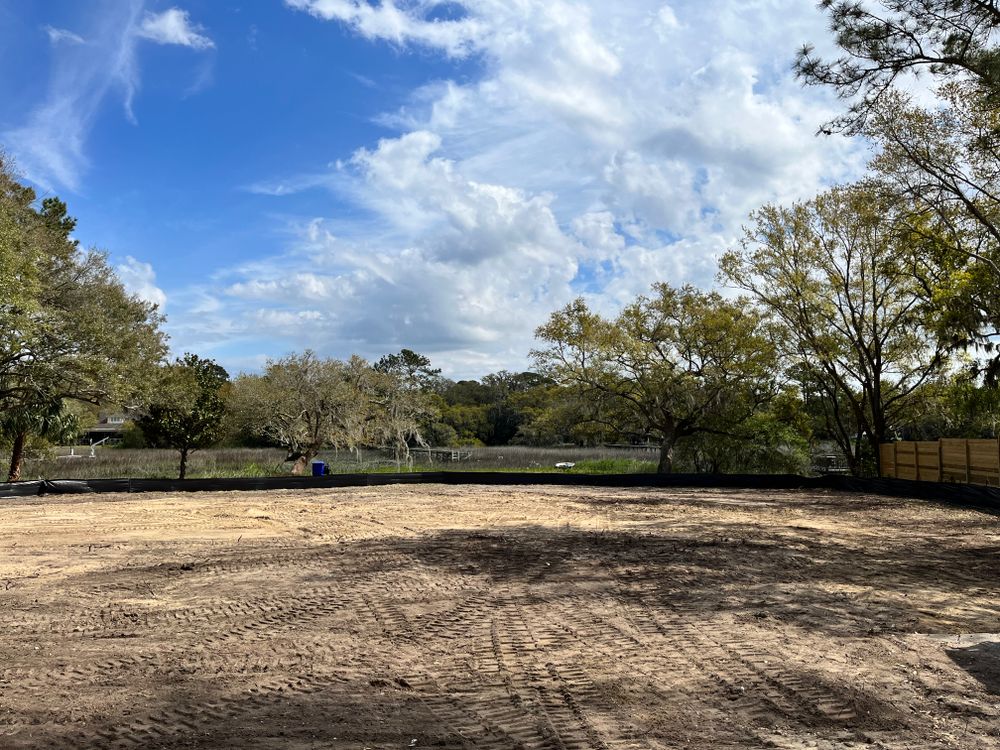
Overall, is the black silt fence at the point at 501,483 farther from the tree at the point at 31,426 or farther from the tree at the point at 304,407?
the tree at the point at 304,407

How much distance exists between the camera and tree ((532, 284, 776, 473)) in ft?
87.1

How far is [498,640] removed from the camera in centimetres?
532

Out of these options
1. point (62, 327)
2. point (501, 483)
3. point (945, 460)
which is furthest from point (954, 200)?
point (62, 327)

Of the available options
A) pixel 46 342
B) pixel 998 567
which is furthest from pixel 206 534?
pixel 46 342

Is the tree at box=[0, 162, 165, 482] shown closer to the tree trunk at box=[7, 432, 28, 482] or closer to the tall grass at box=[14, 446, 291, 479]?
the tree trunk at box=[7, 432, 28, 482]

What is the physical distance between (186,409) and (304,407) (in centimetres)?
696

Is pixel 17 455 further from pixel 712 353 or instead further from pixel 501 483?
pixel 712 353

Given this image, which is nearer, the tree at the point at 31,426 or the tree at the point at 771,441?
the tree at the point at 31,426

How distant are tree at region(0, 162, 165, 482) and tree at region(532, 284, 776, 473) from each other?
1472cm

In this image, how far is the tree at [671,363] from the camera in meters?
26.6

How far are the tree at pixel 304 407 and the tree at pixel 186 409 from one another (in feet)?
10.5

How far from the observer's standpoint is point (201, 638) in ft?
17.7

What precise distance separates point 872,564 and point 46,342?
21109 millimetres

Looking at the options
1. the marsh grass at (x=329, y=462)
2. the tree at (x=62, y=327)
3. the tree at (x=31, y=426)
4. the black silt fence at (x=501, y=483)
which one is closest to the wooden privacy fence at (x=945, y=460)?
the black silt fence at (x=501, y=483)
